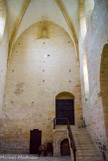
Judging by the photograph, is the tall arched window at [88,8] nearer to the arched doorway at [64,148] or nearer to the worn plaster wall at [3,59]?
the worn plaster wall at [3,59]

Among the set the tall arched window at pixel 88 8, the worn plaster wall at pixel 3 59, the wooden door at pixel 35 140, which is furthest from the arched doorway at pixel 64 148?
the tall arched window at pixel 88 8

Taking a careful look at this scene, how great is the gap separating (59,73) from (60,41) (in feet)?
8.72

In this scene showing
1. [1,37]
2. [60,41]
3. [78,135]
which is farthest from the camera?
[60,41]

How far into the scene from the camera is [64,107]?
10.1 meters

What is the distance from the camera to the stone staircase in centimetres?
541

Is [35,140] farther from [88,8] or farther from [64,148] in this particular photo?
[88,8]

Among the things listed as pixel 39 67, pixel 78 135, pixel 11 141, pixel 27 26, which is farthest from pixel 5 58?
pixel 78 135

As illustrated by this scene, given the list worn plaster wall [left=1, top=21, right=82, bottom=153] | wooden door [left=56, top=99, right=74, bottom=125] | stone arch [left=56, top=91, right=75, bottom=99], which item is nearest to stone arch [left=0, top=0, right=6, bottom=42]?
worn plaster wall [left=1, top=21, right=82, bottom=153]

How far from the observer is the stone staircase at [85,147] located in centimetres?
541

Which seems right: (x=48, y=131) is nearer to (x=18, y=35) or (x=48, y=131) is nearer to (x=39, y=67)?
(x=39, y=67)

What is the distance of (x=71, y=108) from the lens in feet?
33.0

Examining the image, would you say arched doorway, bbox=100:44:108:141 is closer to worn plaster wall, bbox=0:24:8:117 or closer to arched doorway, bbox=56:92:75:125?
arched doorway, bbox=56:92:75:125

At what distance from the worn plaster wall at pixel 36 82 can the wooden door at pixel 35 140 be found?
242mm

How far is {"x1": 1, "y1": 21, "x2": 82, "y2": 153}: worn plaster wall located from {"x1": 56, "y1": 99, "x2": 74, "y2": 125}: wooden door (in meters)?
0.55
